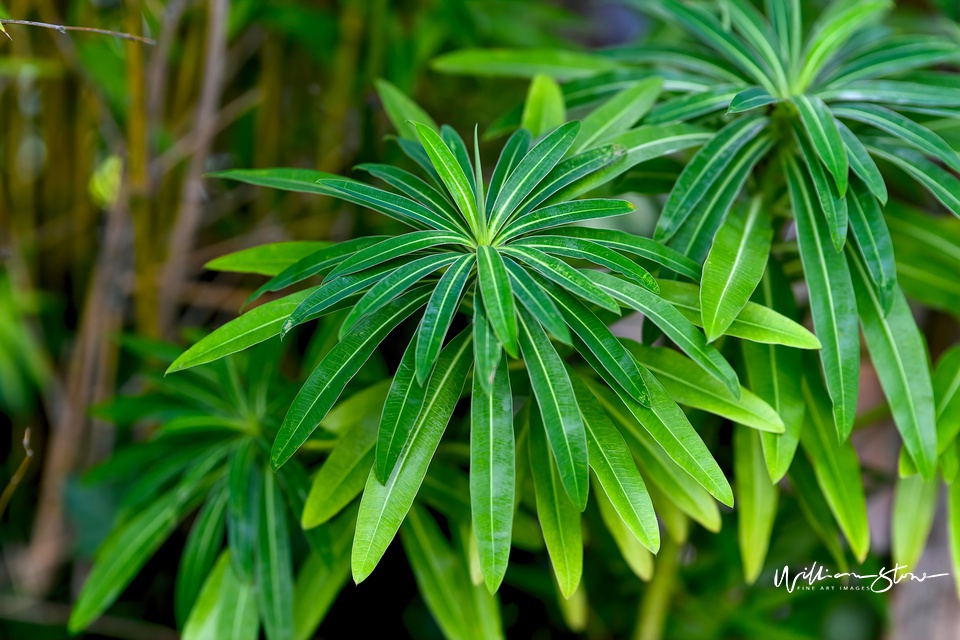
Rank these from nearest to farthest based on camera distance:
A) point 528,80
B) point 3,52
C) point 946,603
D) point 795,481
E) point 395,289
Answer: point 395,289, point 795,481, point 946,603, point 3,52, point 528,80

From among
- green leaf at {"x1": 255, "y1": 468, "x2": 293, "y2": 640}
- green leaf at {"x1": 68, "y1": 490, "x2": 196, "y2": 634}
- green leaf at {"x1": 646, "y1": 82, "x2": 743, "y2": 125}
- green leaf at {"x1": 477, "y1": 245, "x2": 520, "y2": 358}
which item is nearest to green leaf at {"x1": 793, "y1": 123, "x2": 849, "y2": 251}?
green leaf at {"x1": 646, "y1": 82, "x2": 743, "y2": 125}

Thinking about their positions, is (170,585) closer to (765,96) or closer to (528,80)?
(528,80)

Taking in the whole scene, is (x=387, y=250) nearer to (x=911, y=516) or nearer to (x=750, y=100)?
(x=750, y=100)

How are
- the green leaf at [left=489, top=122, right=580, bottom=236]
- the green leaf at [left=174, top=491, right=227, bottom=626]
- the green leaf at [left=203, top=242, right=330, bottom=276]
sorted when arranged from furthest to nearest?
the green leaf at [left=174, top=491, right=227, bottom=626], the green leaf at [left=203, top=242, right=330, bottom=276], the green leaf at [left=489, top=122, right=580, bottom=236]

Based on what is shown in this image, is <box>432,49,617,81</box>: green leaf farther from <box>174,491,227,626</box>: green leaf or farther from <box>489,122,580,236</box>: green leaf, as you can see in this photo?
<box>174,491,227,626</box>: green leaf

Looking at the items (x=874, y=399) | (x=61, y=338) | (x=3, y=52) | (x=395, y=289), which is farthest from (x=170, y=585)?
(x=874, y=399)

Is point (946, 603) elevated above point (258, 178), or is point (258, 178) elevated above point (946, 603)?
point (258, 178)
